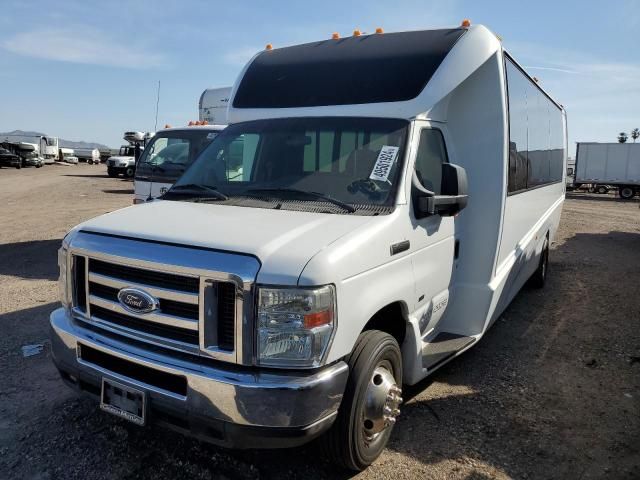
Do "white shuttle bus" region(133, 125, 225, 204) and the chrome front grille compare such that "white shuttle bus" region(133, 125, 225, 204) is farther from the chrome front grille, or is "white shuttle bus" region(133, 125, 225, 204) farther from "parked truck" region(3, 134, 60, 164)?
"parked truck" region(3, 134, 60, 164)

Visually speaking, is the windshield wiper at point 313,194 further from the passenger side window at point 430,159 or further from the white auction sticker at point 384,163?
the passenger side window at point 430,159

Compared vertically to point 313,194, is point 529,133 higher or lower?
higher

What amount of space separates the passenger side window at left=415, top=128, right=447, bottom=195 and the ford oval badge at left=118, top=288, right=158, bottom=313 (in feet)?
6.48

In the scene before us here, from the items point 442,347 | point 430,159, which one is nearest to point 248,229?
point 430,159

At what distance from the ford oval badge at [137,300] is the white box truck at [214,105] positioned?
11.5m

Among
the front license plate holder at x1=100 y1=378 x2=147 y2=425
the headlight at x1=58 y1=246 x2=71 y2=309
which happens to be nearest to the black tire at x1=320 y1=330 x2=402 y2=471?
the front license plate holder at x1=100 y1=378 x2=147 y2=425

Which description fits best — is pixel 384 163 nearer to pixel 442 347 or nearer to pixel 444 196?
pixel 444 196

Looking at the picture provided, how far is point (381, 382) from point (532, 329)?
3.67 meters

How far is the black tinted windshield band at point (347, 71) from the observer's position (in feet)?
13.0

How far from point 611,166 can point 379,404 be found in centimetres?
3711

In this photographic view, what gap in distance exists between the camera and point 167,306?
2.89 meters

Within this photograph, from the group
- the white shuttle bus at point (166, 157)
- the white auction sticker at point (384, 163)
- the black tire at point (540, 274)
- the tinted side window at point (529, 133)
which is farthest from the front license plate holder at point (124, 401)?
the white shuttle bus at point (166, 157)

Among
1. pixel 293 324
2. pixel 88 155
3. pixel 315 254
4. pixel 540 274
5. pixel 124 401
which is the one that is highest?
pixel 88 155

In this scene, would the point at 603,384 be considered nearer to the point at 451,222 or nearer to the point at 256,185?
the point at 451,222
